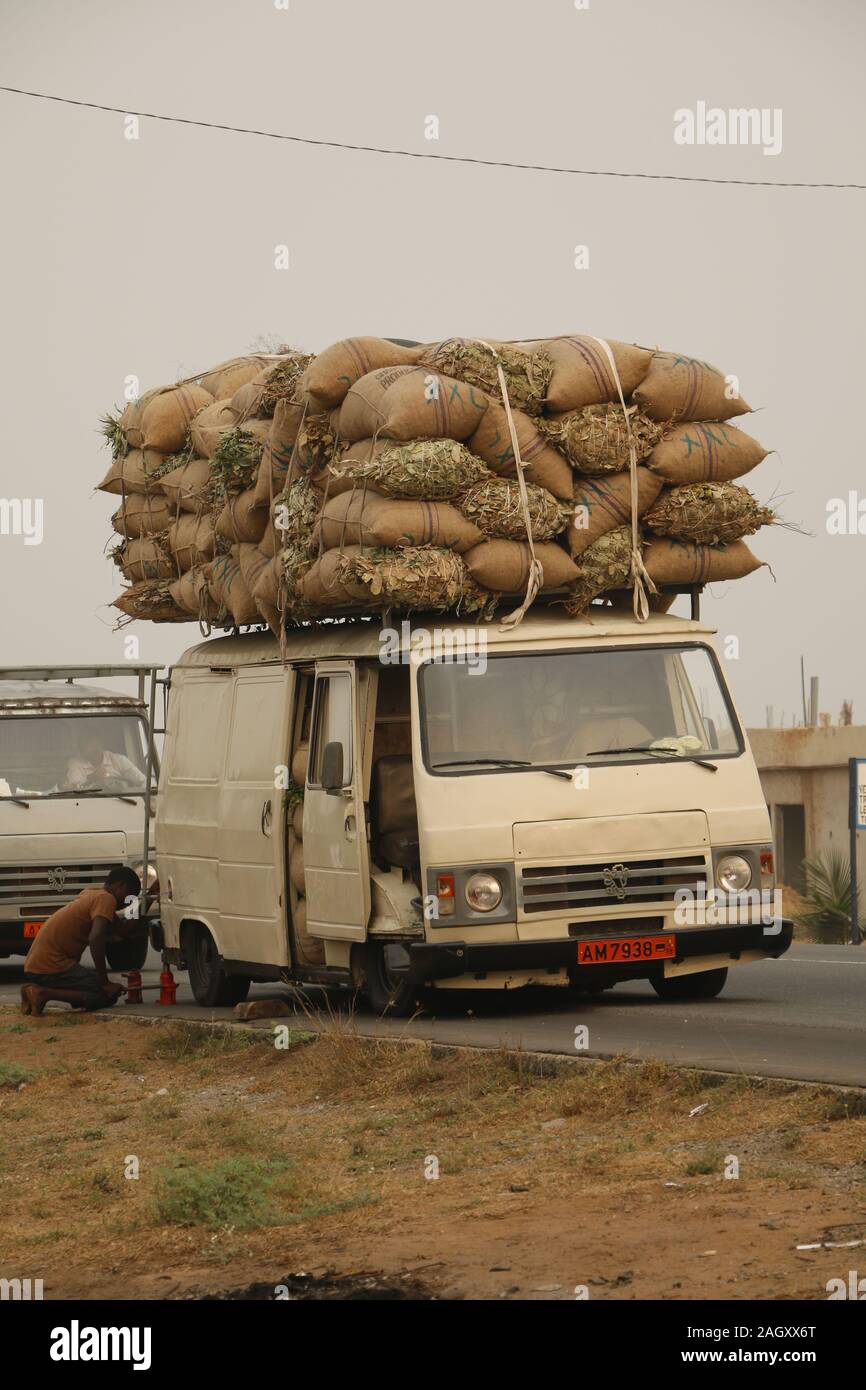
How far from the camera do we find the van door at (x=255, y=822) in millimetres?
15273

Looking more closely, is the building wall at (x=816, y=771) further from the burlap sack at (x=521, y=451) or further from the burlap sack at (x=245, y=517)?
the burlap sack at (x=521, y=451)

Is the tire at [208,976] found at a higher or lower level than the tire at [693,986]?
lower

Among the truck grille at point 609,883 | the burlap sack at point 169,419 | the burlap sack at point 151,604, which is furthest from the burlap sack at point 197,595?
the truck grille at point 609,883

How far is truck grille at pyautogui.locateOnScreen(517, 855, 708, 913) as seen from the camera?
538 inches

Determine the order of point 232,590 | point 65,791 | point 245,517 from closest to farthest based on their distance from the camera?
point 245,517, point 232,590, point 65,791

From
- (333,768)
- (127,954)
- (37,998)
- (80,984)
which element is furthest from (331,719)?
(127,954)

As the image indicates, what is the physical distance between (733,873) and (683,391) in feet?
10.8

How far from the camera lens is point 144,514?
17875mm

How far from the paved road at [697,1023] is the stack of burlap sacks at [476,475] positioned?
272 centimetres

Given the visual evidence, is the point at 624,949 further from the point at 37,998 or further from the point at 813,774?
the point at 813,774

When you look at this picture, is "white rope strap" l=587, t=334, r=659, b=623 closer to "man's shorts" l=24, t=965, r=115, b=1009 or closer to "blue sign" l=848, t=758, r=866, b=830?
"man's shorts" l=24, t=965, r=115, b=1009

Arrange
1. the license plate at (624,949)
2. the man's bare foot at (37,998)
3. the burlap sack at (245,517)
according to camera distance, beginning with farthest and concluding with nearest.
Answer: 1. the man's bare foot at (37,998)
2. the burlap sack at (245,517)
3. the license plate at (624,949)
